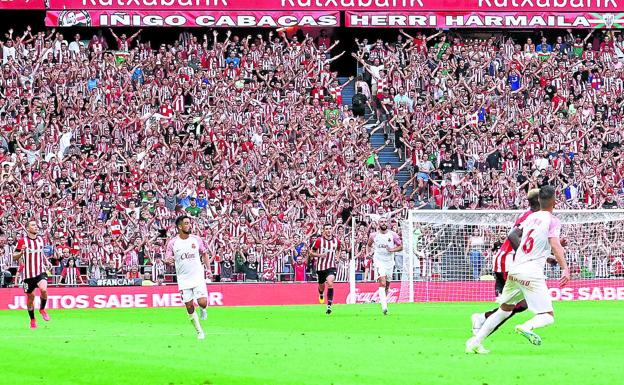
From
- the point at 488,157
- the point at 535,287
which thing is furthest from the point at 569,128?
the point at 535,287

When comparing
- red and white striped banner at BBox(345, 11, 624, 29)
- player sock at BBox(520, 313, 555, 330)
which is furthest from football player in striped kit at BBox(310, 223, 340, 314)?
red and white striped banner at BBox(345, 11, 624, 29)

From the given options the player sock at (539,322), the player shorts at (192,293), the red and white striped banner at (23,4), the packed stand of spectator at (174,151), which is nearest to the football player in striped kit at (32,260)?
the player shorts at (192,293)

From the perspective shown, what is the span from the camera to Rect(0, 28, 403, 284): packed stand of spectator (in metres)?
37.2

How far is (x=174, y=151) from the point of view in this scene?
4028 centimetres

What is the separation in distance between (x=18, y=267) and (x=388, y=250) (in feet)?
35.0

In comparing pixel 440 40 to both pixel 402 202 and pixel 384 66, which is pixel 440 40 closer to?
pixel 384 66

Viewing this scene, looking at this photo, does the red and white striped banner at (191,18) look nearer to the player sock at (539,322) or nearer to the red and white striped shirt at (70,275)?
the red and white striped shirt at (70,275)

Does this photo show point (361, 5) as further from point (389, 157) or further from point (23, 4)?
point (23, 4)

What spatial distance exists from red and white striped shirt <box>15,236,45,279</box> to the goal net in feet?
42.6

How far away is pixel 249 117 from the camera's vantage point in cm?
4178

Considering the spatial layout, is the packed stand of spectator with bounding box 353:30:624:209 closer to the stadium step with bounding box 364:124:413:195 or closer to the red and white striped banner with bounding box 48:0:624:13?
the stadium step with bounding box 364:124:413:195

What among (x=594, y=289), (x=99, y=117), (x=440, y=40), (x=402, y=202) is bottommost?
(x=594, y=289)

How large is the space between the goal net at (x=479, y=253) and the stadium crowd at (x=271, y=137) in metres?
1.70

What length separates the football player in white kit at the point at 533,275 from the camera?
1596 centimetres
